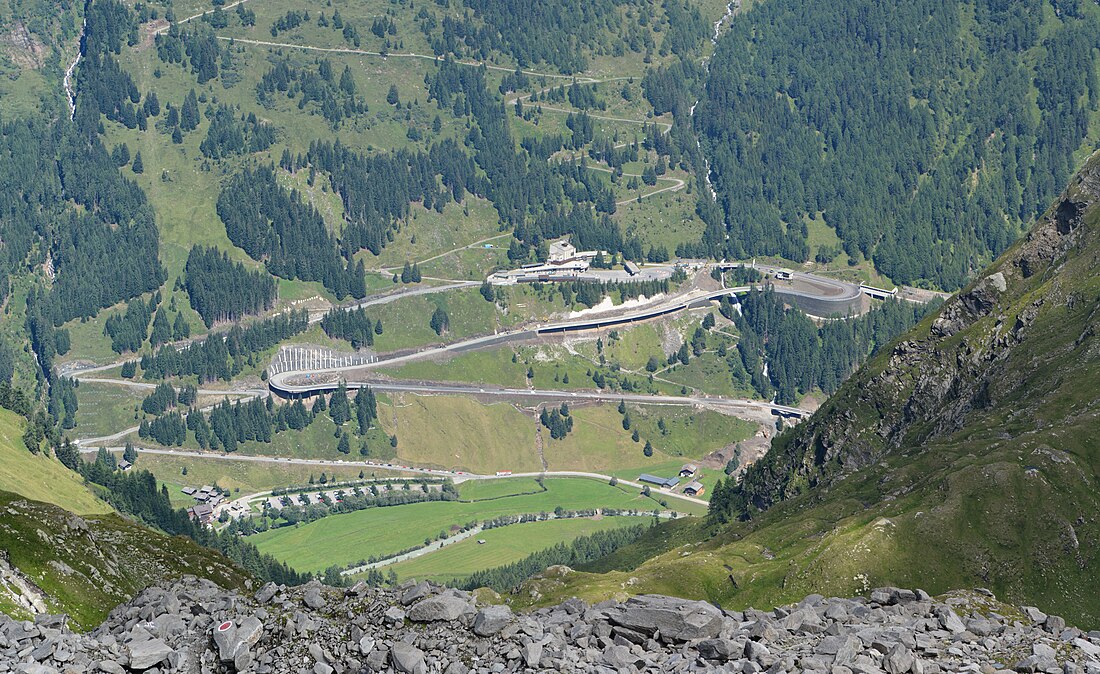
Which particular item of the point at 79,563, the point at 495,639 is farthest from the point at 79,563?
the point at 495,639

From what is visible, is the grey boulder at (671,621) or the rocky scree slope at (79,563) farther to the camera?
the rocky scree slope at (79,563)

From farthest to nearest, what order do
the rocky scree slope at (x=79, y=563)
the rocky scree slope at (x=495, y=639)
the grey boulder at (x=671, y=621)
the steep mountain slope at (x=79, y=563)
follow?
the steep mountain slope at (x=79, y=563) < the rocky scree slope at (x=79, y=563) < the grey boulder at (x=671, y=621) < the rocky scree slope at (x=495, y=639)

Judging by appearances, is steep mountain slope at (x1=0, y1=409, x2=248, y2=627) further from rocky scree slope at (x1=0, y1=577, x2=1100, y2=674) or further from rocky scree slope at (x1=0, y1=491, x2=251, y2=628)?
rocky scree slope at (x1=0, y1=577, x2=1100, y2=674)

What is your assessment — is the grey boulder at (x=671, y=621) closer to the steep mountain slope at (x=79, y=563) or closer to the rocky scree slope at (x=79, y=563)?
the rocky scree slope at (x=79, y=563)

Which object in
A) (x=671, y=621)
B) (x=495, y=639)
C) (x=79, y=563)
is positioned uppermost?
(x=495, y=639)

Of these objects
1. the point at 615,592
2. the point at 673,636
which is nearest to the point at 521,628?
the point at 673,636

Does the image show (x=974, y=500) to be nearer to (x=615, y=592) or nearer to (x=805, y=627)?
(x=615, y=592)

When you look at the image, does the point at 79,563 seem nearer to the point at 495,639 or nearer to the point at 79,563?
the point at 79,563

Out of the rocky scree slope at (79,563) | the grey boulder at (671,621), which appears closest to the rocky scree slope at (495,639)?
the grey boulder at (671,621)
